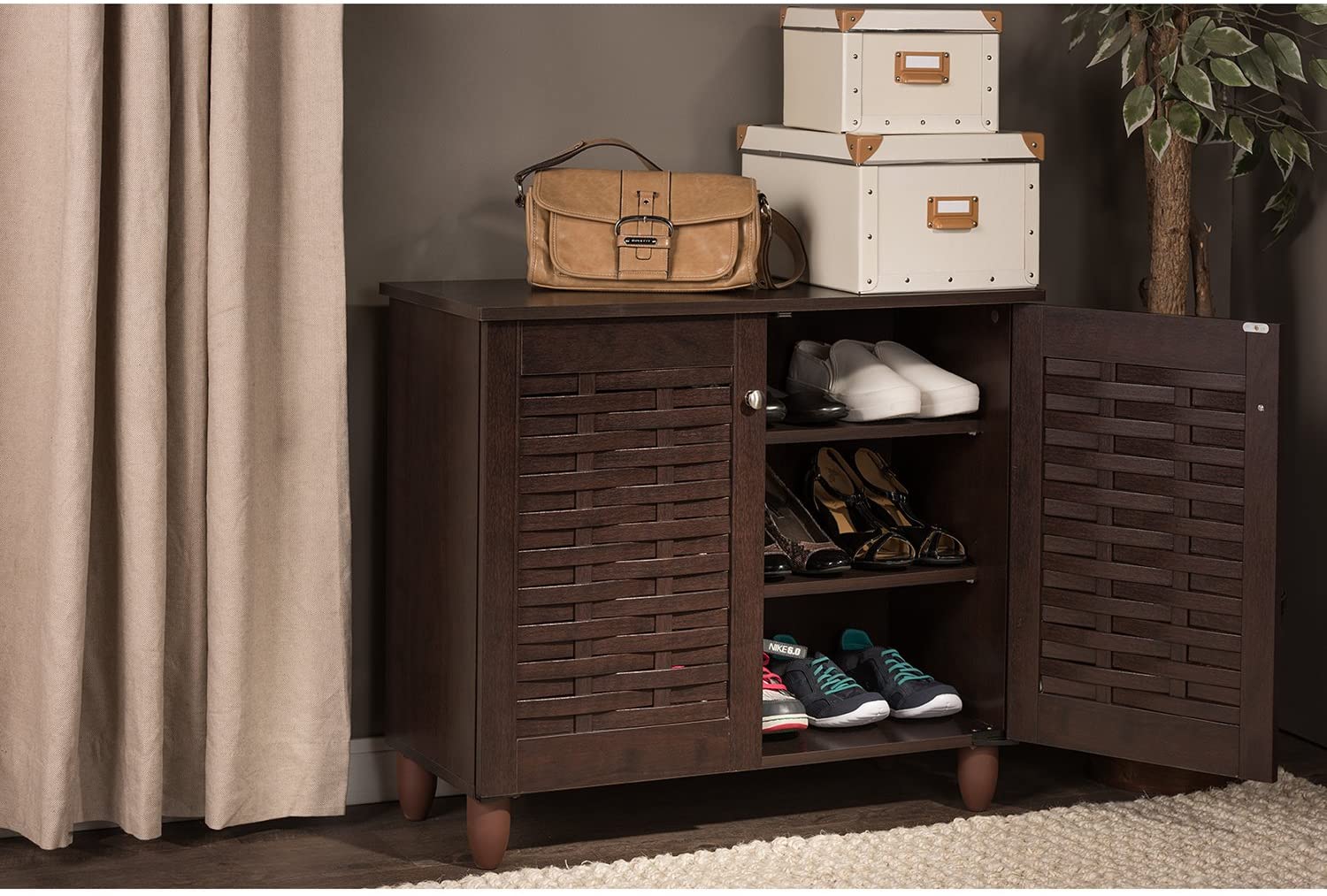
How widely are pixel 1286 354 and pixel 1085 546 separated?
73 centimetres

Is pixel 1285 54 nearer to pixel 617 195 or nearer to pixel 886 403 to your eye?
pixel 886 403

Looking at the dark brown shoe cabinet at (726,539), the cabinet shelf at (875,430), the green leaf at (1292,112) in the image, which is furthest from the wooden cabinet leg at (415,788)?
the green leaf at (1292,112)

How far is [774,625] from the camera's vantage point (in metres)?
2.83

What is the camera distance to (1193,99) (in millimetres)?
2457

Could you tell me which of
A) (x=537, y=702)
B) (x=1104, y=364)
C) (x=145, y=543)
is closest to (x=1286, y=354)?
(x=1104, y=364)

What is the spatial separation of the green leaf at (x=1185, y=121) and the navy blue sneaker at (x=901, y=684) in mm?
937

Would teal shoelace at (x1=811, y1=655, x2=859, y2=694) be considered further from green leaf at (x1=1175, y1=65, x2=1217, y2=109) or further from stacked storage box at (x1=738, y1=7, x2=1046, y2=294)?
green leaf at (x1=1175, y1=65, x2=1217, y2=109)

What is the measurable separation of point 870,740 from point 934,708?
0.13 m

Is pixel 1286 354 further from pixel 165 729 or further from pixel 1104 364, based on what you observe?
pixel 165 729

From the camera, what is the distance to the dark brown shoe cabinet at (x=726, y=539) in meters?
2.25

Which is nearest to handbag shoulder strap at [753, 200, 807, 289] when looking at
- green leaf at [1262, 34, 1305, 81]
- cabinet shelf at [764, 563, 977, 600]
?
cabinet shelf at [764, 563, 977, 600]

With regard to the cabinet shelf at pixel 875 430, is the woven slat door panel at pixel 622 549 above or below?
below

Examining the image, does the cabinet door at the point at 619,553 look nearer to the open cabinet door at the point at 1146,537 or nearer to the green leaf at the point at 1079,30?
the open cabinet door at the point at 1146,537

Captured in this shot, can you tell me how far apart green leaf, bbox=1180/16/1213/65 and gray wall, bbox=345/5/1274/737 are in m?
0.66
